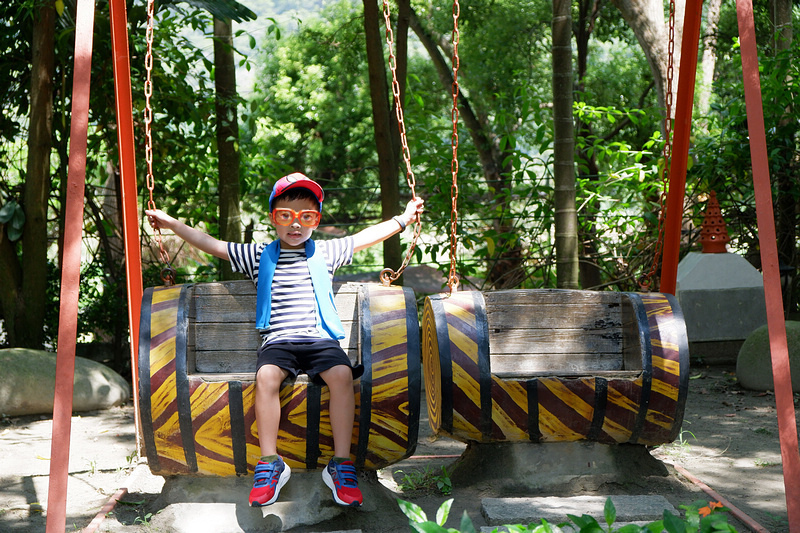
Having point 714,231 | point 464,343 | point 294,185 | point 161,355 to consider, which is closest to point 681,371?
point 464,343

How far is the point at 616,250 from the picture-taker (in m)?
7.55

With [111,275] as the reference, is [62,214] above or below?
above

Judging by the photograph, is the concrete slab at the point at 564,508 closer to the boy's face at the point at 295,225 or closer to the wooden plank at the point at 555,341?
the wooden plank at the point at 555,341

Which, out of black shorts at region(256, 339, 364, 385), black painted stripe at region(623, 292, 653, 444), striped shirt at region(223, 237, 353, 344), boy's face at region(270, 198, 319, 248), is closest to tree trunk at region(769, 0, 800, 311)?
black painted stripe at region(623, 292, 653, 444)

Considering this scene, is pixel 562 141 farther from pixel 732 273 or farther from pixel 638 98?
pixel 638 98

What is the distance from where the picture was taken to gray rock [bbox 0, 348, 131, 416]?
5465 millimetres

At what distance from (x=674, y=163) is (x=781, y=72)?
3.25 m

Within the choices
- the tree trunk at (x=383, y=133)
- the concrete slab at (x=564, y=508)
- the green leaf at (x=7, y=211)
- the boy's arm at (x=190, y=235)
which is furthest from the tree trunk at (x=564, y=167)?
the green leaf at (x=7, y=211)

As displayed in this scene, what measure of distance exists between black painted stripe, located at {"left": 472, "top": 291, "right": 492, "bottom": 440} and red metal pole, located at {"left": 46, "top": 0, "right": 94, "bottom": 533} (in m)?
1.58

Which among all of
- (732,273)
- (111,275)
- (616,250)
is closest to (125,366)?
(111,275)

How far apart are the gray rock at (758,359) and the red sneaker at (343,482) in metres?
3.81

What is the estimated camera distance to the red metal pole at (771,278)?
8.91ft

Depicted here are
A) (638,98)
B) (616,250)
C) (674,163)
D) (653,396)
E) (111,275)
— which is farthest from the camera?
(638,98)

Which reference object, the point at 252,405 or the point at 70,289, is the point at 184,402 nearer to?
the point at 252,405
